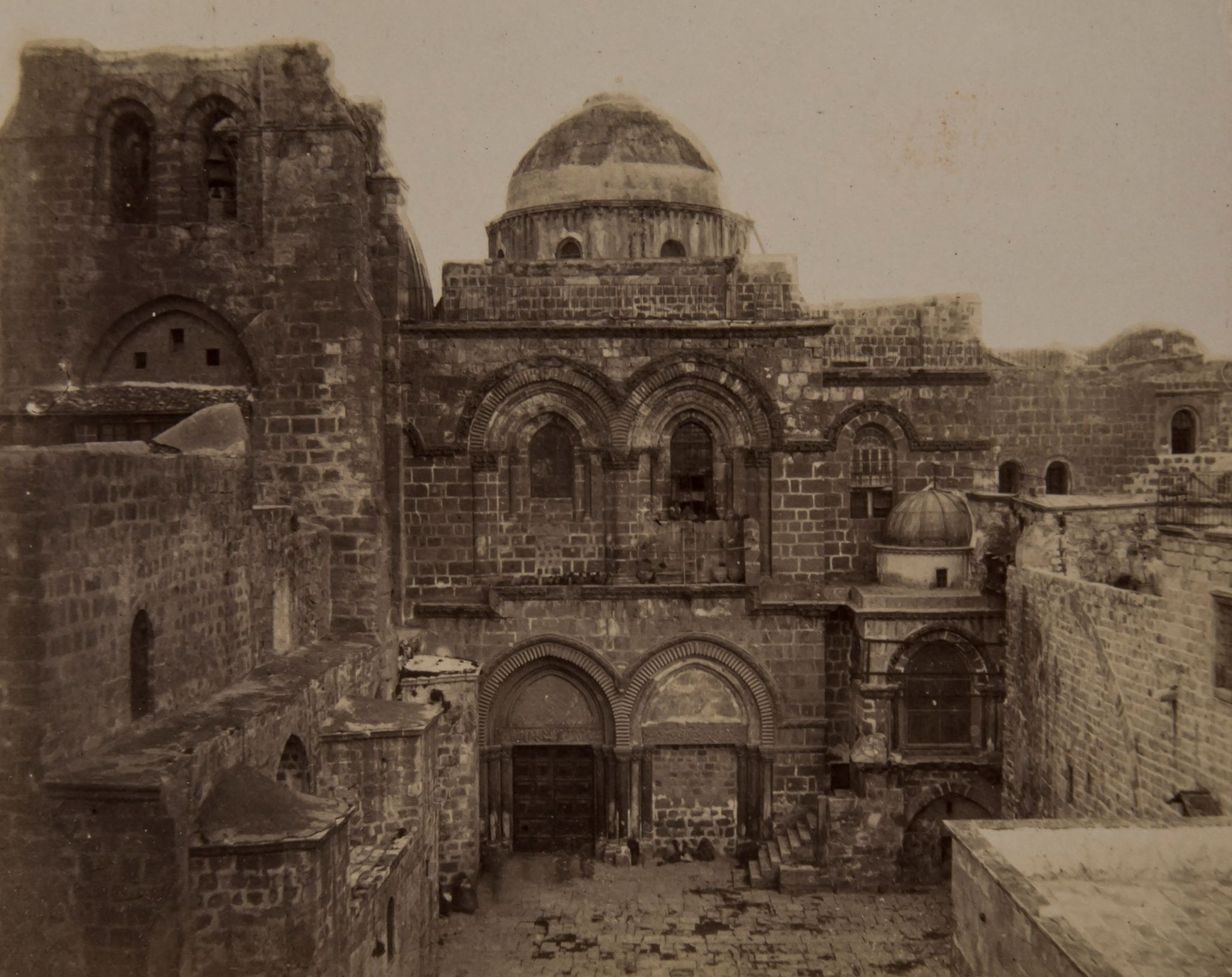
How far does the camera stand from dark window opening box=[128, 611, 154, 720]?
8.38m

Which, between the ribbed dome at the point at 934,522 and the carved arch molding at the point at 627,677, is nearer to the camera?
the carved arch molding at the point at 627,677

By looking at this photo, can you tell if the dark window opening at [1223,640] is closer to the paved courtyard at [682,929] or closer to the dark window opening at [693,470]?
the paved courtyard at [682,929]

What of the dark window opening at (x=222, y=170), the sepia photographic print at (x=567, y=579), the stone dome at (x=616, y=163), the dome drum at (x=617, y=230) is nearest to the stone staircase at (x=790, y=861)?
the sepia photographic print at (x=567, y=579)

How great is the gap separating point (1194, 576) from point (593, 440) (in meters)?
8.12

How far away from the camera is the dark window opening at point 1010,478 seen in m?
18.1

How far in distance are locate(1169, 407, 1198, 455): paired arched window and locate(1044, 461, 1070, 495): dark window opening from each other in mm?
2193

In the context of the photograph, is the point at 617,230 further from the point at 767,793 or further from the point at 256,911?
the point at 256,911

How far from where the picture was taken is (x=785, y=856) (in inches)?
584

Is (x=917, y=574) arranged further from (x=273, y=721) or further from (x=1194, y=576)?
(x=273, y=721)

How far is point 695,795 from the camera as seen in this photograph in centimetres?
1569

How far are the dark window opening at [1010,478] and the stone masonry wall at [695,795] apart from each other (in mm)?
6942

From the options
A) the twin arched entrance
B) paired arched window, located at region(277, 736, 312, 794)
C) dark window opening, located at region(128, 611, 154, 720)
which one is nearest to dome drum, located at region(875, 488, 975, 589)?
the twin arched entrance

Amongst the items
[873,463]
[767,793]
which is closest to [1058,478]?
[873,463]

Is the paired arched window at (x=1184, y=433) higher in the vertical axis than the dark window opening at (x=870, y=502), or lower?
higher
